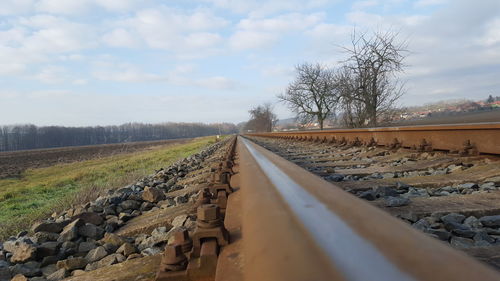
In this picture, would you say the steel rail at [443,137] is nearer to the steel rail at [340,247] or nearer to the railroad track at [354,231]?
the railroad track at [354,231]

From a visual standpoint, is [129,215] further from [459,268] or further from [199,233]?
[459,268]

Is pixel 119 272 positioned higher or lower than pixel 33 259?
higher

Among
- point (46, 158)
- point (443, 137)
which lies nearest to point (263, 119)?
point (46, 158)

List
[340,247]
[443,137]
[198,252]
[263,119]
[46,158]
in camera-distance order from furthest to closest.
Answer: [263,119] → [46,158] → [443,137] → [198,252] → [340,247]

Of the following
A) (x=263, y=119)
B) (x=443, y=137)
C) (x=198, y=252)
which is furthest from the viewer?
(x=263, y=119)

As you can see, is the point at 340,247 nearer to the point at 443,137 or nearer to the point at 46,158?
the point at 443,137

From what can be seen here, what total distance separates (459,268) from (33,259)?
2.73 m

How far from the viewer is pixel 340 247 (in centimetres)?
85

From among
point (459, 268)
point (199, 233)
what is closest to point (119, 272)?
point (199, 233)

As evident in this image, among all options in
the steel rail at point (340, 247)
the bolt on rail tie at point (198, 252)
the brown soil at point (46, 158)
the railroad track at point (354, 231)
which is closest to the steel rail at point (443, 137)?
the railroad track at point (354, 231)

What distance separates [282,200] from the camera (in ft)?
4.57

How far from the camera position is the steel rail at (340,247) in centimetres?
71

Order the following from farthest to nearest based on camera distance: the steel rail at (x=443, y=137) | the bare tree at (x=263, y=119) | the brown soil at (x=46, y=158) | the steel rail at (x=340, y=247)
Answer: the bare tree at (x=263, y=119)
the brown soil at (x=46, y=158)
the steel rail at (x=443, y=137)
the steel rail at (x=340, y=247)

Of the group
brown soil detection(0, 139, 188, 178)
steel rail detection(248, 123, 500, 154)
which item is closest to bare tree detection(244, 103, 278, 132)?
brown soil detection(0, 139, 188, 178)
